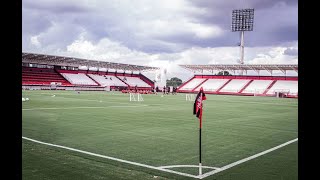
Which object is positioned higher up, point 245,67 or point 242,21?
point 242,21

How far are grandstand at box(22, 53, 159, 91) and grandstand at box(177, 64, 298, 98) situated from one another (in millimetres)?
17029

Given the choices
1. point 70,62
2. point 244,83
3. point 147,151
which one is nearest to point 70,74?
point 70,62

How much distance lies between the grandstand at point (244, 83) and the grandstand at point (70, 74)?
1703 cm

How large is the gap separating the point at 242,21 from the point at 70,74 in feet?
159

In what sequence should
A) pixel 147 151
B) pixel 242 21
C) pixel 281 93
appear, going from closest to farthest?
pixel 147 151
pixel 281 93
pixel 242 21

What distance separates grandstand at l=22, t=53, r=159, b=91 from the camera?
75.0 m

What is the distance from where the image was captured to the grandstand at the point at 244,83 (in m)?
73.7

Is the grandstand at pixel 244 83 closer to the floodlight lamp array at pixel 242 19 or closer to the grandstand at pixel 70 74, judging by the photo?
the floodlight lamp array at pixel 242 19

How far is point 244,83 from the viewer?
3226 inches

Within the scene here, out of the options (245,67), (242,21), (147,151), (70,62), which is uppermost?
(242,21)

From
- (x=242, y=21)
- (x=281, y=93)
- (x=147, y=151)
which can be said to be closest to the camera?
(x=147, y=151)

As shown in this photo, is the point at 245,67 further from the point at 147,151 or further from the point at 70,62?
the point at 147,151
